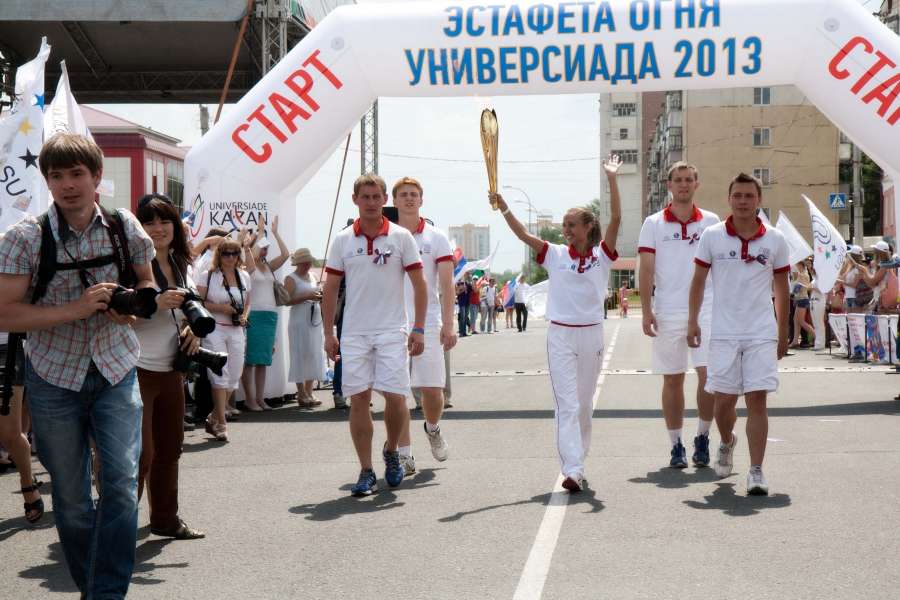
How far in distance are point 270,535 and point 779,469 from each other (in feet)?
12.2

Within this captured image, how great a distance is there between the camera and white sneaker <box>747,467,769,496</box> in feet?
24.1

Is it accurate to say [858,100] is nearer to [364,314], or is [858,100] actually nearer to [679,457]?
[679,457]

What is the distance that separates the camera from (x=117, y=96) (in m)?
28.3

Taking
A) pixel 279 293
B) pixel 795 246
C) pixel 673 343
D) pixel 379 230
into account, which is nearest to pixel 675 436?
pixel 673 343

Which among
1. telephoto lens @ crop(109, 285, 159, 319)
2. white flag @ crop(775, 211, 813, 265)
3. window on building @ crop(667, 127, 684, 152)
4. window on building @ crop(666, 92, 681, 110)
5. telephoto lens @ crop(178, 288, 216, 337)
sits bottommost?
telephoto lens @ crop(178, 288, 216, 337)

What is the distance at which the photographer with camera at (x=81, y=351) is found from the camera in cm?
454

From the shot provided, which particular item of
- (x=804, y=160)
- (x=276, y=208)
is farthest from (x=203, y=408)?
(x=804, y=160)

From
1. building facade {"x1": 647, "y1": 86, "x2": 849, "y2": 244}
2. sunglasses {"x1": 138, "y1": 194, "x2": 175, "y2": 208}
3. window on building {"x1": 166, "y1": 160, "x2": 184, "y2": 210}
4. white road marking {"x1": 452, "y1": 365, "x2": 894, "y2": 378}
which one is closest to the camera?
sunglasses {"x1": 138, "y1": 194, "x2": 175, "y2": 208}

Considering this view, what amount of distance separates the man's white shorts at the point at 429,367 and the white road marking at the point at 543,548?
139 cm

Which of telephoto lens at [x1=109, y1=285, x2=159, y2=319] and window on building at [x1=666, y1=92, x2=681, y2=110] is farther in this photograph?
window on building at [x1=666, y1=92, x2=681, y2=110]

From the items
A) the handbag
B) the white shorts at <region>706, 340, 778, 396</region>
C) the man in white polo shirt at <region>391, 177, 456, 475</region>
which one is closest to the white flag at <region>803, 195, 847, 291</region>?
the handbag

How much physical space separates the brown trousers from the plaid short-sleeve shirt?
1.45 metres

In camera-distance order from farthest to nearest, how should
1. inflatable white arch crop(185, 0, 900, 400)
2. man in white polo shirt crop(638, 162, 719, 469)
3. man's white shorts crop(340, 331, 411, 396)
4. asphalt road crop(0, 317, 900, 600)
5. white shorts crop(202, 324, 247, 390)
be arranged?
inflatable white arch crop(185, 0, 900, 400) < white shorts crop(202, 324, 247, 390) < man in white polo shirt crop(638, 162, 719, 469) < man's white shorts crop(340, 331, 411, 396) < asphalt road crop(0, 317, 900, 600)

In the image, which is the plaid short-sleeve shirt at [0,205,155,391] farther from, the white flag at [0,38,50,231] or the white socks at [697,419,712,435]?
the white flag at [0,38,50,231]
